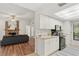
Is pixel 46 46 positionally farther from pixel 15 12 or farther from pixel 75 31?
pixel 15 12

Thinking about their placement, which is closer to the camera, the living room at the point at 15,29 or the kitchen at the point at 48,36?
the living room at the point at 15,29

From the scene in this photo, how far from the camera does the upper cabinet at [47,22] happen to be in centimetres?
189

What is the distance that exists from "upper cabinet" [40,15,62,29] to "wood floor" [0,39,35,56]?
40 cm

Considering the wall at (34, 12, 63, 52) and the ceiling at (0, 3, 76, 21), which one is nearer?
the ceiling at (0, 3, 76, 21)

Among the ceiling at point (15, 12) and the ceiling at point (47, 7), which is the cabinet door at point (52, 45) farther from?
the ceiling at point (15, 12)

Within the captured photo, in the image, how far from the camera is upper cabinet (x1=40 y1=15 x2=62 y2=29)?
1890mm

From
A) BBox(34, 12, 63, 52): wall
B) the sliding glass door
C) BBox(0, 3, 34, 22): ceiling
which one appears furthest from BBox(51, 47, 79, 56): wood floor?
BBox(0, 3, 34, 22): ceiling

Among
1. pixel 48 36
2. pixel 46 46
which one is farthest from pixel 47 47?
pixel 48 36

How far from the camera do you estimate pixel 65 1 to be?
1811mm

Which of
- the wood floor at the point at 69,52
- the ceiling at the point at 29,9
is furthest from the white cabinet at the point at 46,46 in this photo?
the ceiling at the point at 29,9

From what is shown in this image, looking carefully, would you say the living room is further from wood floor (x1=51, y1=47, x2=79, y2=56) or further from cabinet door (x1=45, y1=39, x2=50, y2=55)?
wood floor (x1=51, y1=47, x2=79, y2=56)

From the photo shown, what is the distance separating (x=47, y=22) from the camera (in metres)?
1.91

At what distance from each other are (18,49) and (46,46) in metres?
0.58

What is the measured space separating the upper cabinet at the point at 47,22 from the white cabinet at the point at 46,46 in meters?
0.26
